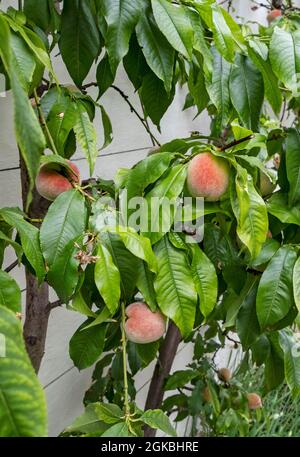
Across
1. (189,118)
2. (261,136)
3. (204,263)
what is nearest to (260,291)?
(204,263)

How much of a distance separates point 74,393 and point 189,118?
973mm

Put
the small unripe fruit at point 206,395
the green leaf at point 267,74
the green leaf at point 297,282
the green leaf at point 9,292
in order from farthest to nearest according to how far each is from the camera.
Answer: the small unripe fruit at point 206,395 < the green leaf at point 267,74 < the green leaf at point 297,282 < the green leaf at point 9,292

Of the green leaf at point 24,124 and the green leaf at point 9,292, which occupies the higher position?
the green leaf at point 24,124

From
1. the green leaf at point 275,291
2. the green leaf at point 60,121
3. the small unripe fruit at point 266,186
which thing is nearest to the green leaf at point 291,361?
the green leaf at point 275,291

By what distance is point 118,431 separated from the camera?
20.9 inches

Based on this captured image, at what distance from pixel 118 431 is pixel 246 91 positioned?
462mm

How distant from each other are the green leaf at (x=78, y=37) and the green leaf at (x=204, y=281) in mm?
288

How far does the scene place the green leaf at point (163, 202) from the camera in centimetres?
54

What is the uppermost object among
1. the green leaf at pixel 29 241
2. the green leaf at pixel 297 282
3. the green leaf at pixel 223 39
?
the green leaf at pixel 223 39

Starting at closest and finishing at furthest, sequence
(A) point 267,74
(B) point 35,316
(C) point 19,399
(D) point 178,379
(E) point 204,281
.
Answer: (C) point 19,399 < (E) point 204,281 < (A) point 267,74 < (B) point 35,316 < (D) point 178,379

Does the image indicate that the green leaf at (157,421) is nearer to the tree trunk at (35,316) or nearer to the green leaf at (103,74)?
the tree trunk at (35,316)

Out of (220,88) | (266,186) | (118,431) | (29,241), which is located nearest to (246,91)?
(220,88)

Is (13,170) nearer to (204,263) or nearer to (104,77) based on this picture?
(104,77)

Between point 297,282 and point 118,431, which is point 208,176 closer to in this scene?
point 297,282
